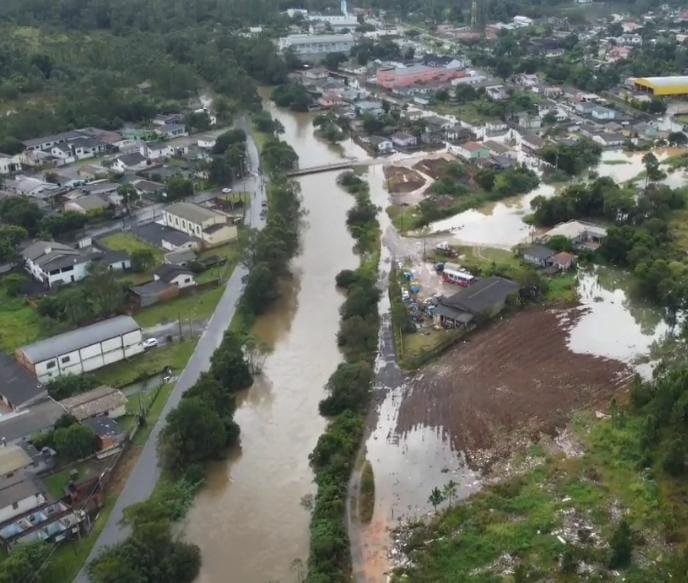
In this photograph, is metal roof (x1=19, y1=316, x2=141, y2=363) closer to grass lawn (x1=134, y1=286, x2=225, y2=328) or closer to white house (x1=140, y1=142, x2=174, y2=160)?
grass lawn (x1=134, y1=286, x2=225, y2=328)

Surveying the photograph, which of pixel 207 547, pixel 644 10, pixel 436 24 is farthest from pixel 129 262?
pixel 644 10

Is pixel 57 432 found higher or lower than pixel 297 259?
higher

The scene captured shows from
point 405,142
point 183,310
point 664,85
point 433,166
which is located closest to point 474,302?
point 183,310

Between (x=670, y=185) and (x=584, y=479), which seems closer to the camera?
(x=584, y=479)

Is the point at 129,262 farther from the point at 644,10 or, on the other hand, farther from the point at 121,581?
the point at 644,10

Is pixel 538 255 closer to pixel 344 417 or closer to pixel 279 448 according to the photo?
pixel 344 417

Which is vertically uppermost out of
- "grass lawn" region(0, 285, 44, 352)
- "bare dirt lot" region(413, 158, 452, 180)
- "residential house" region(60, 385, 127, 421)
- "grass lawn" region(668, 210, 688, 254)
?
"residential house" region(60, 385, 127, 421)

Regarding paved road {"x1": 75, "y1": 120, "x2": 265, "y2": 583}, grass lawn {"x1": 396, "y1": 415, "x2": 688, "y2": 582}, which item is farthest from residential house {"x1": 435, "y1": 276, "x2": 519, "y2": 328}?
paved road {"x1": 75, "y1": 120, "x2": 265, "y2": 583}
